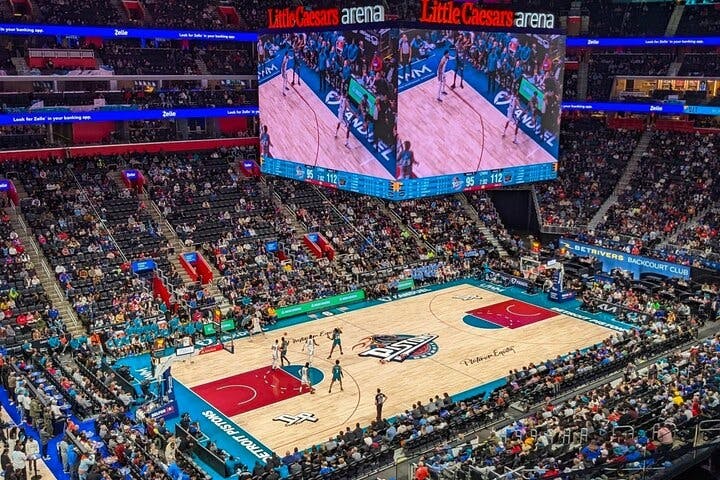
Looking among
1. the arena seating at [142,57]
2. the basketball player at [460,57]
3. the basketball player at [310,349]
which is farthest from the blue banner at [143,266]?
the basketball player at [460,57]

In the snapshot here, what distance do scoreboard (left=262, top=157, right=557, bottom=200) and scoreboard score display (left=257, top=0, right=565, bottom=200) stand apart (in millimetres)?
53

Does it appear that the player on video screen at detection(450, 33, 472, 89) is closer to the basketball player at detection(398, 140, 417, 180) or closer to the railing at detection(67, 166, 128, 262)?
the basketball player at detection(398, 140, 417, 180)

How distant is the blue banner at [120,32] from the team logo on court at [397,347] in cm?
2277

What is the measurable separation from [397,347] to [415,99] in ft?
33.8

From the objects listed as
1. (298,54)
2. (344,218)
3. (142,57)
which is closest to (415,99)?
(298,54)

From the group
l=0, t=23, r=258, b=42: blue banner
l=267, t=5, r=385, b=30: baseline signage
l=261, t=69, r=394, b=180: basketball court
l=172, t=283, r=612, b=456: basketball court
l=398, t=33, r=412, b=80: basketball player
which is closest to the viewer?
l=172, t=283, r=612, b=456: basketball court

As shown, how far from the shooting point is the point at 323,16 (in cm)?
3027

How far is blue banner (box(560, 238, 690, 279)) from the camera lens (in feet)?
130

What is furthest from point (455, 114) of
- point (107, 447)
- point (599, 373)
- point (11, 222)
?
point (11, 222)

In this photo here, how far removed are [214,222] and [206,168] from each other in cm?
588

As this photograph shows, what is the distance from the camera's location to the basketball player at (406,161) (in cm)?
2842

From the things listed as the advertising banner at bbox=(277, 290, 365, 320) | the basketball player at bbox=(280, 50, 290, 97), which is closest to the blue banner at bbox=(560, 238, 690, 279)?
the advertising banner at bbox=(277, 290, 365, 320)

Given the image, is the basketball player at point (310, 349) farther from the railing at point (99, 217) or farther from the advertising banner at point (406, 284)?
the railing at point (99, 217)

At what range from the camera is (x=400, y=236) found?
44031 millimetres
